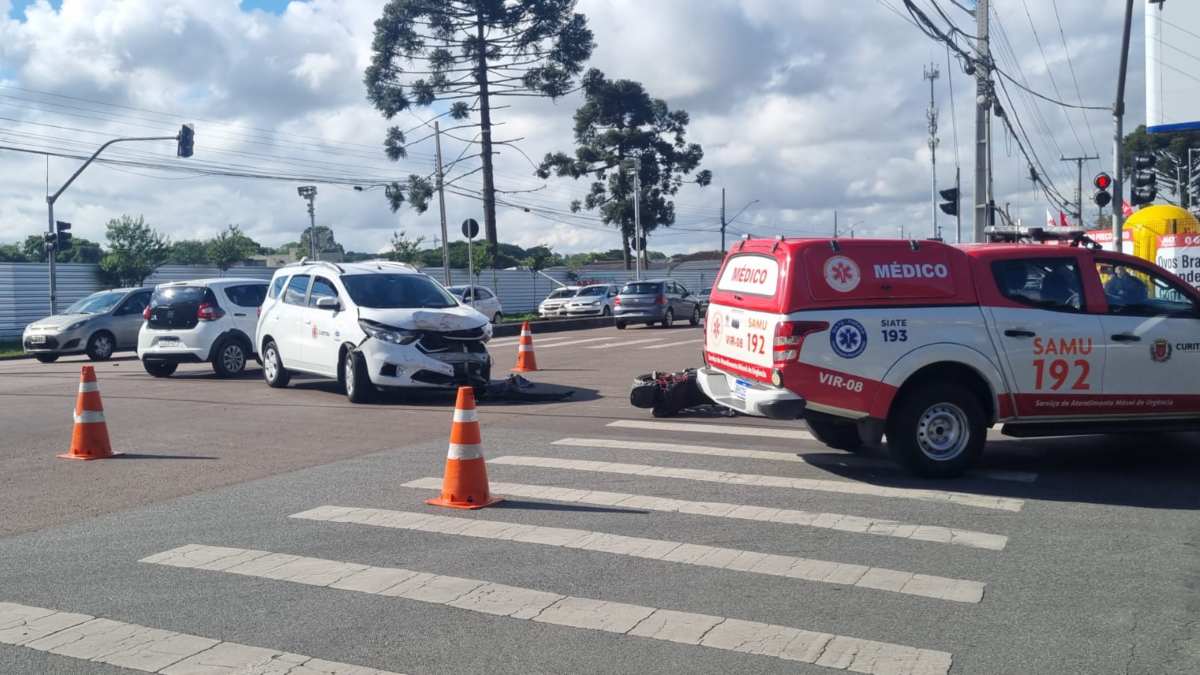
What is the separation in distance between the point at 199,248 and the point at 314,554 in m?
83.1

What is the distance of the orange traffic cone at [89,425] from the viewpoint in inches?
424

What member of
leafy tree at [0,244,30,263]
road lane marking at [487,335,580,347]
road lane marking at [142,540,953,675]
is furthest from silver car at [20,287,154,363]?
leafy tree at [0,244,30,263]

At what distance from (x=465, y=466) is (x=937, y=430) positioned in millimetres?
3853

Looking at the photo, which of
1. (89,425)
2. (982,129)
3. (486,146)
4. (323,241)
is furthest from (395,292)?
(323,241)

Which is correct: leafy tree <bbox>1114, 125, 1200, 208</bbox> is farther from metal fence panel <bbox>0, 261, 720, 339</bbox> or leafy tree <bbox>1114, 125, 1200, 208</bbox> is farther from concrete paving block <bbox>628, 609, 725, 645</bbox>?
concrete paving block <bbox>628, 609, 725, 645</bbox>

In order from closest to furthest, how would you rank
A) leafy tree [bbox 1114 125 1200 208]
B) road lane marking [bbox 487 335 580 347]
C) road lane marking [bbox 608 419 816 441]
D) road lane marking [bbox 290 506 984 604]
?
road lane marking [bbox 290 506 984 604] → road lane marking [bbox 608 419 816 441] → road lane marking [bbox 487 335 580 347] → leafy tree [bbox 1114 125 1200 208]

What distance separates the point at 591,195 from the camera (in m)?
66.4

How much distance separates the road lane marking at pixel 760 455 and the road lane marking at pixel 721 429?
938 millimetres

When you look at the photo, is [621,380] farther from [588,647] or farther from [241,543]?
[588,647]

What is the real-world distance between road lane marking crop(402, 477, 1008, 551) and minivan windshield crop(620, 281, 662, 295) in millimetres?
26042

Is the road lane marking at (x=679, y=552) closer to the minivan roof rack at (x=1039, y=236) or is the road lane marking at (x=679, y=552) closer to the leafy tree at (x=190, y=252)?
the minivan roof rack at (x=1039, y=236)

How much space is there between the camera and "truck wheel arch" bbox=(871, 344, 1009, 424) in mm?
9172

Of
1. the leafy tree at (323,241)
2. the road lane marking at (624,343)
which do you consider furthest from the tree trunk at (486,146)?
the road lane marking at (624,343)

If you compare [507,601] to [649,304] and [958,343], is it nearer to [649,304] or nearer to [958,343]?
[958,343]
